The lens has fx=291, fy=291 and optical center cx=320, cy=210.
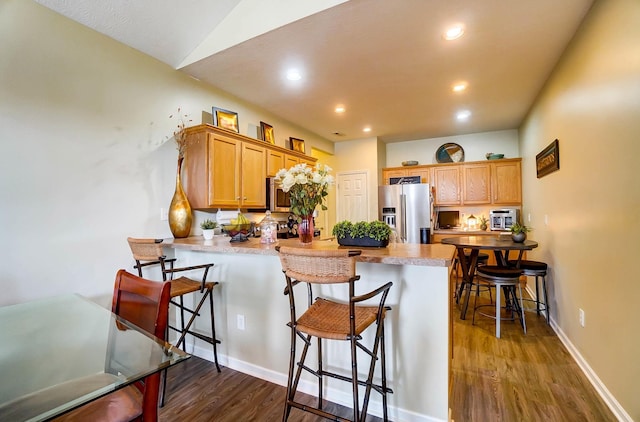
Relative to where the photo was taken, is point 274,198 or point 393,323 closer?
point 393,323

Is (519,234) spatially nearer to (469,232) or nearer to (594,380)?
(594,380)

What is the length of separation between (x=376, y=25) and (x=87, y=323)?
8.85ft

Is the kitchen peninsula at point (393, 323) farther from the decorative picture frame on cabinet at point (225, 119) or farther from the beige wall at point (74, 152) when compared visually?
the decorative picture frame on cabinet at point (225, 119)

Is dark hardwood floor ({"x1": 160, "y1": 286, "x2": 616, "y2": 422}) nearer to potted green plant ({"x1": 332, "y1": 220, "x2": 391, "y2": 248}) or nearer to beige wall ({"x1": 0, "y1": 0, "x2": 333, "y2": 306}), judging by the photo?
potted green plant ({"x1": 332, "y1": 220, "x2": 391, "y2": 248})

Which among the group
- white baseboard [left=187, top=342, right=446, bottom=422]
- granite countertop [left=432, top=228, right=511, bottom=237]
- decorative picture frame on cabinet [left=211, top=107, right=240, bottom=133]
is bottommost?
white baseboard [left=187, top=342, right=446, bottom=422]

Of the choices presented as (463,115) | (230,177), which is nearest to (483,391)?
(230,177)

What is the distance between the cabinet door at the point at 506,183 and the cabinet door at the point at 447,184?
0.58 m

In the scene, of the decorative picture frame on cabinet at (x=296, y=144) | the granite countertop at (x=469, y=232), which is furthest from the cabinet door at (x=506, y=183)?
the decorative picture frame on cabinet at (x=296, y=144)

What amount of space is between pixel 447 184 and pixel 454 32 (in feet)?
11.8

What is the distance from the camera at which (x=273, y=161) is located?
390cm

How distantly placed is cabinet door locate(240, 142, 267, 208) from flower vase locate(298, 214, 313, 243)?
4.58ft

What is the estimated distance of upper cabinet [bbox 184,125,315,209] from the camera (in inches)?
118

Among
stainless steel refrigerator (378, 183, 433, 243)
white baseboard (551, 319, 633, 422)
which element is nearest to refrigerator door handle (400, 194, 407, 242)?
stainless steel refrigerator (378, 183, 433, 243)

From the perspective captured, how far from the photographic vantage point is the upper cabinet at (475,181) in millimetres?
5043
